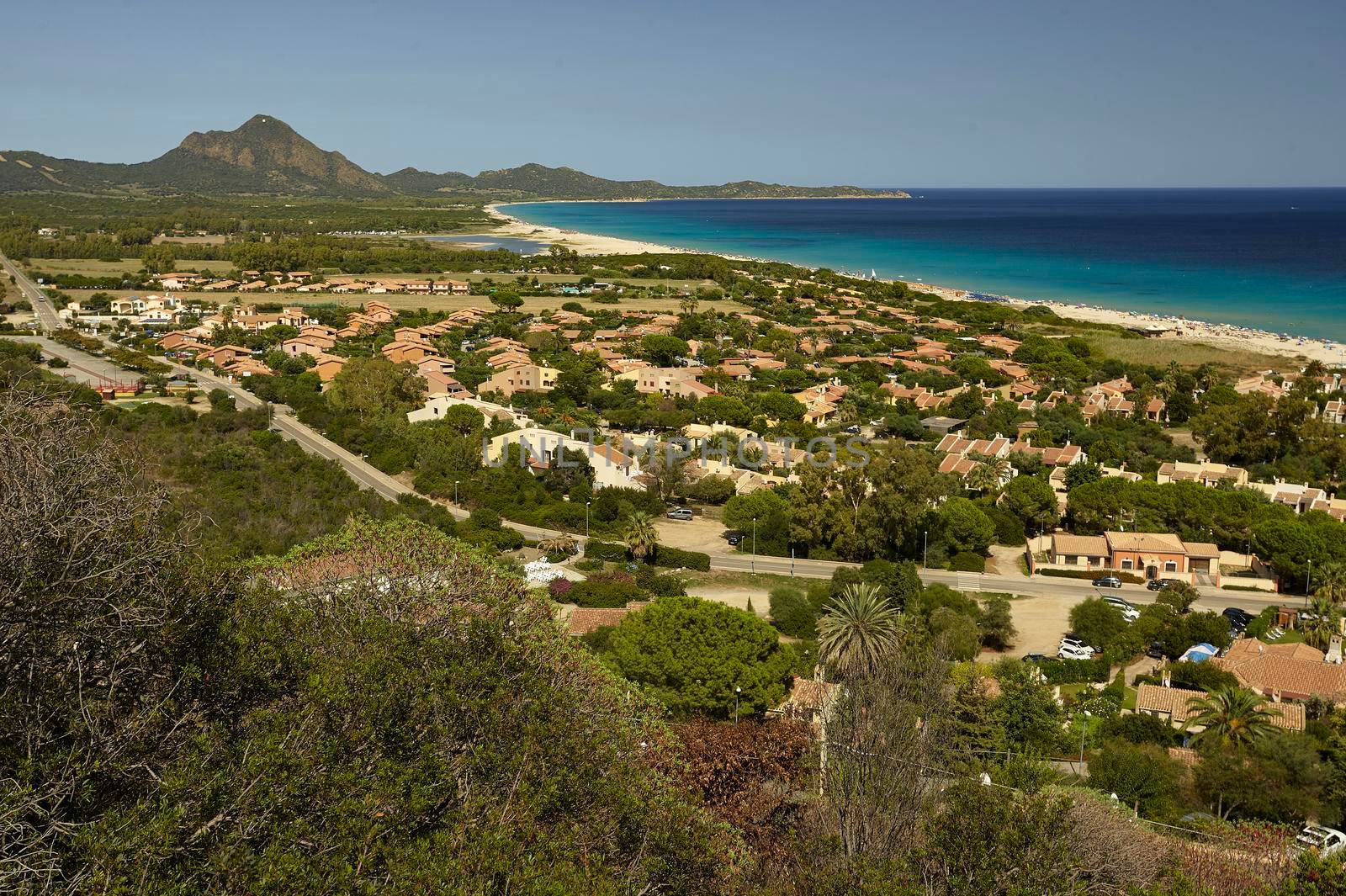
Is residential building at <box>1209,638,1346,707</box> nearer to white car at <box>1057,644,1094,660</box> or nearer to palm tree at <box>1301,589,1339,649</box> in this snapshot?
palm tree at <box>1301,589,1339,649</box>

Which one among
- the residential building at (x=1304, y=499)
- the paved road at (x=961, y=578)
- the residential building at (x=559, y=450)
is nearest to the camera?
the paved road at (x=961, y=578)

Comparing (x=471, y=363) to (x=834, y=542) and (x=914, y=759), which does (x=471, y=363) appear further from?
(x=914, y=759)

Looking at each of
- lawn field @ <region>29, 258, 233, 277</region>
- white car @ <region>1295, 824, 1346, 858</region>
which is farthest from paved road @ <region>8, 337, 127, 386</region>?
white car @ <region>1295, 824, 1346, 858</region>

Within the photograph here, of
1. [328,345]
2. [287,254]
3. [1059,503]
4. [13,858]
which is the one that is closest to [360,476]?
[1059,503]

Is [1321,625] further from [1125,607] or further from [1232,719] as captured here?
[1232,719]

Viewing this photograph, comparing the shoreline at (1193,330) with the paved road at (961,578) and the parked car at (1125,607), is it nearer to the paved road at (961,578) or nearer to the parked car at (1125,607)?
the paved road at (961,578)

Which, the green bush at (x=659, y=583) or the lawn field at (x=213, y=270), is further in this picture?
the lawn field at (x=213, y=270)

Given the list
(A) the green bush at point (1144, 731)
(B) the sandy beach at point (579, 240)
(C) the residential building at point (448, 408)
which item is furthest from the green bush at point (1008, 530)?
(B) the sandy beach at point (579, 240)
